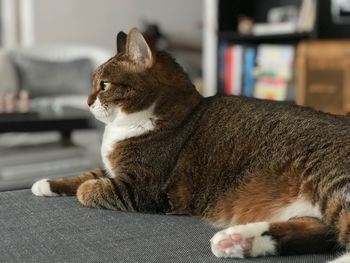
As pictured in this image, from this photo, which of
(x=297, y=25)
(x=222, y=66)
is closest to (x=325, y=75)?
(x=297, y=25)

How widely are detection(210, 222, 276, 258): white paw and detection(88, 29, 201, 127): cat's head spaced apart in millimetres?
400

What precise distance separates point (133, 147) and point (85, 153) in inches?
76.8

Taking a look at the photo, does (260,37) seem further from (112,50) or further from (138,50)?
(138,50)

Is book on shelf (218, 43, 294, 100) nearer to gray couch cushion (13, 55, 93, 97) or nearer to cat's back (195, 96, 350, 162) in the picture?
gray couch cushion (13, 55, 93, 97)

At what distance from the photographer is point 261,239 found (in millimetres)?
888

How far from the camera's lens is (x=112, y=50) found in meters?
4.68

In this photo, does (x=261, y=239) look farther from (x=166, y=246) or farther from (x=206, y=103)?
(x=206, y=103)

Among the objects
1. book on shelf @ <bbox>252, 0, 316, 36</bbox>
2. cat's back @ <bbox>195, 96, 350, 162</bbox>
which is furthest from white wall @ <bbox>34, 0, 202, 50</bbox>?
cat's back @ <bbox>195, 96, 350, 162</bbox>

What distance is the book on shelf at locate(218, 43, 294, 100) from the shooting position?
331 centimetres

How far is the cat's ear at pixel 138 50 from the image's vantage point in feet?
3.84

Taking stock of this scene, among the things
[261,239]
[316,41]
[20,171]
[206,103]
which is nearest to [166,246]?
[261,239]

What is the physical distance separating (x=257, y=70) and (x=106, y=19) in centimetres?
171

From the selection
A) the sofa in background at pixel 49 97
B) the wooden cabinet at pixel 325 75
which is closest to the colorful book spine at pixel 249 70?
the wooden cabinet at pixel 325 75

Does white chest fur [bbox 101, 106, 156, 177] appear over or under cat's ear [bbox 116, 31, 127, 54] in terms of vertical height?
under
